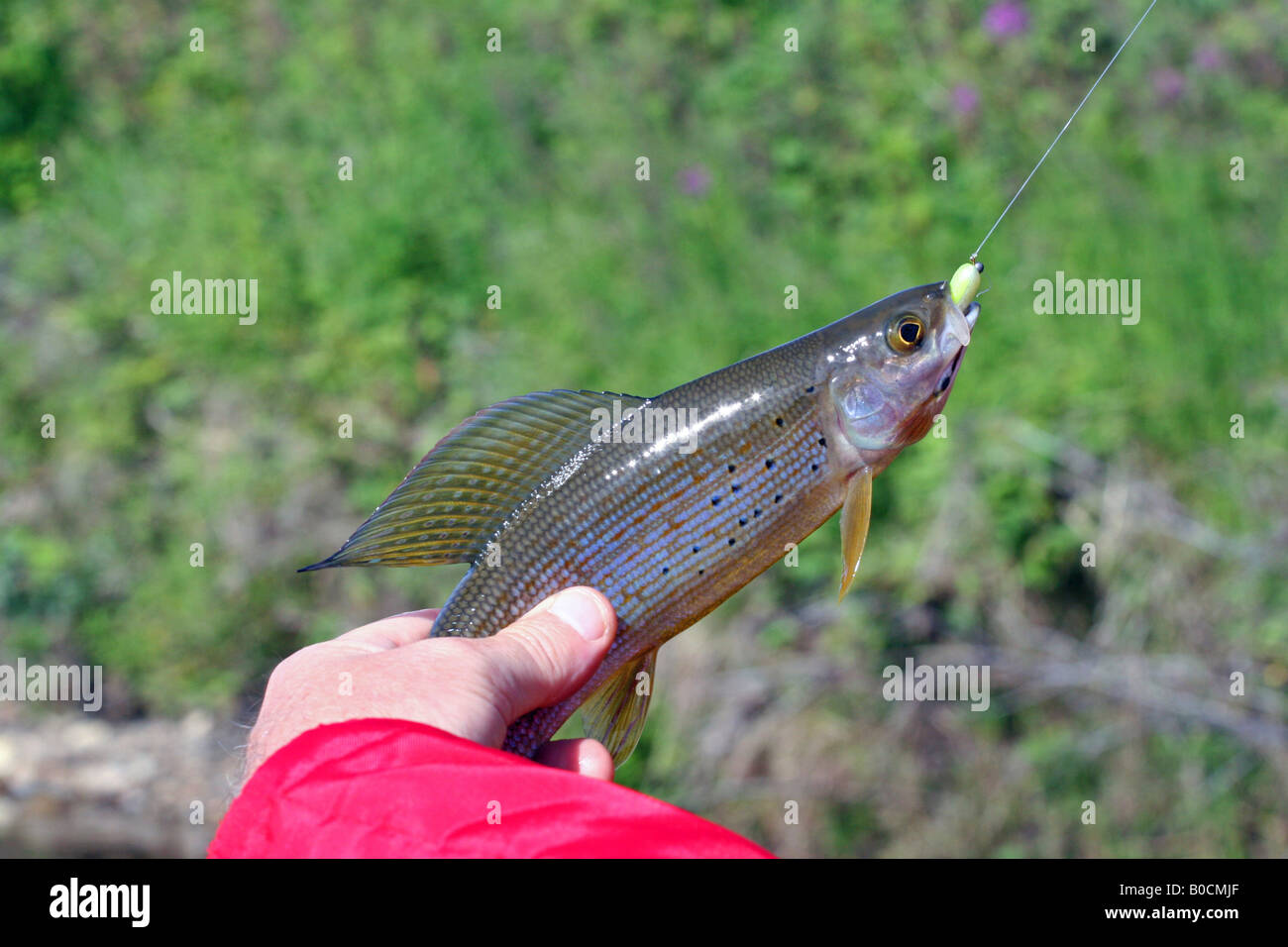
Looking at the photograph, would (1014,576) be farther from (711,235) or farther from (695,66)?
(695,66)

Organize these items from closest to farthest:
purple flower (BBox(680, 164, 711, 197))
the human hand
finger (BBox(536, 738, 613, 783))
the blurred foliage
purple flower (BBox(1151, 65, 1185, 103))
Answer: the human hand
finger (BBox(536, 738, 613, 783))
the blurred foliage
purple flower (BBox(1151, 65, 1185, 103))
purple flower (BBox(680, 164, 711, 197))

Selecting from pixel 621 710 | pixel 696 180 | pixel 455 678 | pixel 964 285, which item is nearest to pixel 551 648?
pixel 455 678

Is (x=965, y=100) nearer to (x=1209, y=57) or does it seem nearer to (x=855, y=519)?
(x=1209, y=57)

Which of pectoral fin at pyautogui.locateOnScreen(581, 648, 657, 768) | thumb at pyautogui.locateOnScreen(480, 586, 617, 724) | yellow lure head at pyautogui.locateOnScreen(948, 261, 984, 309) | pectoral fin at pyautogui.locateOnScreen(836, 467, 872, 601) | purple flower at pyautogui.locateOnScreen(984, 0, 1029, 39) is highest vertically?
purple flower at pyautogui.locateOnScreen(984, 0, 1029, 39)

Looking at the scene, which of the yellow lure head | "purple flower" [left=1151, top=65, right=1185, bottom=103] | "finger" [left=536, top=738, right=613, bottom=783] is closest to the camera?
the yellow lure head

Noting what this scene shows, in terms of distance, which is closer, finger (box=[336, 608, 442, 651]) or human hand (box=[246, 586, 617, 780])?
human hand (box=[246, 586, 617, 780])

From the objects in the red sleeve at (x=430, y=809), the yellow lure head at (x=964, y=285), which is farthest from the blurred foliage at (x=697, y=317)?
the red sleeve at (x=430, y=809)

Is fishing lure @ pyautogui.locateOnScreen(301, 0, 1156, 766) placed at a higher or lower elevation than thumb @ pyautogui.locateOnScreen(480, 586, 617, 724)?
higher

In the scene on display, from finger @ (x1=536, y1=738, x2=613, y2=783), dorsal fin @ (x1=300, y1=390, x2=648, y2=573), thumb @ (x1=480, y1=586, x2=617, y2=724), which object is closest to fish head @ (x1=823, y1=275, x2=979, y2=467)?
dorsal fin @ (x1=300, y1=390, x2=648, y2=573)

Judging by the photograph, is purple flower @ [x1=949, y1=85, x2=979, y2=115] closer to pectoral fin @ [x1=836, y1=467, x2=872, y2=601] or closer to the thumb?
pectoral fin @ [x1=836, y1=467, x2=872, y2=601]
